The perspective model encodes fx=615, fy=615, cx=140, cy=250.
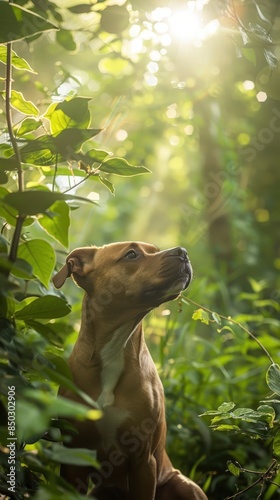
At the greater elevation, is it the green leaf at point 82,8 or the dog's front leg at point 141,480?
the green leaf at point 82,8

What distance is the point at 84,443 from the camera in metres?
2.04

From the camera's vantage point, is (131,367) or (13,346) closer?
(13,346)

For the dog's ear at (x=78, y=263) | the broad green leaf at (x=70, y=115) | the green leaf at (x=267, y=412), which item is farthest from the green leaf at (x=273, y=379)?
the broad green leaf at (x=70, y=115)

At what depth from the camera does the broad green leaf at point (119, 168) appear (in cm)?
173

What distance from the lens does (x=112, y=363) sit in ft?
7.00

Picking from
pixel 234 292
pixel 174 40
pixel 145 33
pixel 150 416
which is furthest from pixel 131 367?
pixel 234 292

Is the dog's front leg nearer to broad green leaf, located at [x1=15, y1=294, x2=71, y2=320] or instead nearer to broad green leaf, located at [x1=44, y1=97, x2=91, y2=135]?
broad green leaf, located at [x1=15, y1=294, x2=71, y2=320]

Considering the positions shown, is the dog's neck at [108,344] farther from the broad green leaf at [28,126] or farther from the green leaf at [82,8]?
the green leaf at [82,8]

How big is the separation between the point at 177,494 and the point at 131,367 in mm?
504

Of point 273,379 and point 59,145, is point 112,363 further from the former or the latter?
point 59,145

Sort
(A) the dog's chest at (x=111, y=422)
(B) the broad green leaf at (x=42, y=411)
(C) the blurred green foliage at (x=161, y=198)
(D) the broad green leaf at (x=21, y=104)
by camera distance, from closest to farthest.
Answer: (B) the broad green leaf at (x=42, y=411) → (C) the blurred green foliage at (x=161, y=198) → (D) the broad green leaf at (x=21, y=104) → (A) the dog's chest at (x=111, y=422)

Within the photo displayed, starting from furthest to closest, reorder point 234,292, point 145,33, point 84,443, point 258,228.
A: point 258,228, point 234,292, point 145,33, point 84,443

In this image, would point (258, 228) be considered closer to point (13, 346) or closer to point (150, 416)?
point (150, 416)

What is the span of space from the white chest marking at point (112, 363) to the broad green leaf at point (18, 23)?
1.15 meters
